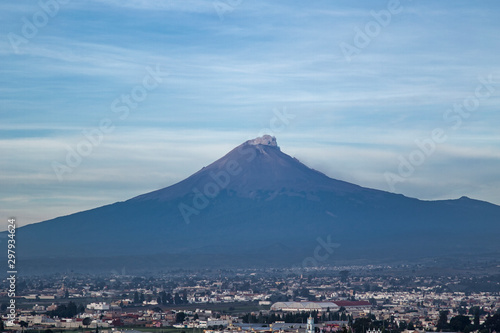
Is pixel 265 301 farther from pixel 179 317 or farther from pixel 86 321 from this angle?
pixel 86 321

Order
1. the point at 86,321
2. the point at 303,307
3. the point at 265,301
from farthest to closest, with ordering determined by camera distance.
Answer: the point at 265,301, the point at 303,307, the point at 86,321

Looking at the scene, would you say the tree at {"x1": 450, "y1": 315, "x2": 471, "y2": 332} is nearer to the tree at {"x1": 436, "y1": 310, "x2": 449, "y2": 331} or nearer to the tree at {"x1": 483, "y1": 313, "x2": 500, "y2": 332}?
the tree at {"x1": 436, "y1": 310, "x2": 449, "y2": 331}

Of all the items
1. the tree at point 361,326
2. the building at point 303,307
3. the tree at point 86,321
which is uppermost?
the building at point 303,307

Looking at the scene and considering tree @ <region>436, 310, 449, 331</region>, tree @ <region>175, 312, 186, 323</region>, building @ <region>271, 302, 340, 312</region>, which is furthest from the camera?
building @ <region>271, 302, 340, 312</region>

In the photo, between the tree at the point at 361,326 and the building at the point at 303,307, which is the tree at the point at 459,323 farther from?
the building at the point at 303,307

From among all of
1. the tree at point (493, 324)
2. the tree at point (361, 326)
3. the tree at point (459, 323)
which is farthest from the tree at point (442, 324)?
the tree at point (361, 326)

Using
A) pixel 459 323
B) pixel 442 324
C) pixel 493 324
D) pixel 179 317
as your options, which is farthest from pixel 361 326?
pixel 179 317

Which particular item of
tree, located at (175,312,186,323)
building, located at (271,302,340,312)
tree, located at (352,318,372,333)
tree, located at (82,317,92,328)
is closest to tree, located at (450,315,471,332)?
tree, located at (352,318,372,333)

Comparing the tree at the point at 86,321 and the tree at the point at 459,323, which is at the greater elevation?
the tree at the point at 86,321

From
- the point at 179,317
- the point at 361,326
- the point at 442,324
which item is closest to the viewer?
the point at 361,326

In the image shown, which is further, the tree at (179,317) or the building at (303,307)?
the building at (303,307)

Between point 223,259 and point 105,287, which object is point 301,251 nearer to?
point 223,259
